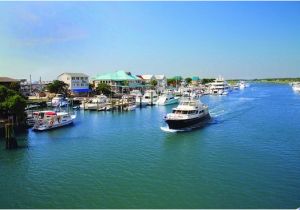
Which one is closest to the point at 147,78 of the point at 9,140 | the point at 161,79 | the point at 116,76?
the point at 161,79

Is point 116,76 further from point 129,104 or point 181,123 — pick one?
point 181,123

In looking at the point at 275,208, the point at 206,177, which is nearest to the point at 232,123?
the point at 206,177

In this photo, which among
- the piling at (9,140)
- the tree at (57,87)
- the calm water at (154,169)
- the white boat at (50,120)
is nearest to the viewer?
the calm water at (154,169)

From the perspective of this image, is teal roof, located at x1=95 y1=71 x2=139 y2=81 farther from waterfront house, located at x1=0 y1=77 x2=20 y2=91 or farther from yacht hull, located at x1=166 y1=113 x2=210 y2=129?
yacht hull, located at x1=166 y1=113 x2=210 y2=129

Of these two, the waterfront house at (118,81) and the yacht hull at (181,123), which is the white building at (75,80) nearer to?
the waterfront house at (118,81)

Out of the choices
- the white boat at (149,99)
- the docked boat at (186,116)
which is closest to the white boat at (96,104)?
the white boat at (149,99)
